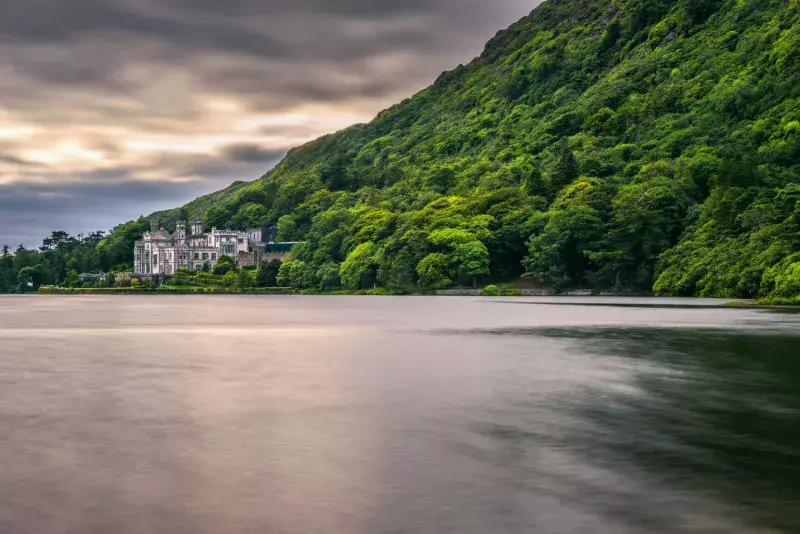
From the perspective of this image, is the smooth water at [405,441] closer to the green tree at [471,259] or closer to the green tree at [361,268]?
the green tree at [471,259]

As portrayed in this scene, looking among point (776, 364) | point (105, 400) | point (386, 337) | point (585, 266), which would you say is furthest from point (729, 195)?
point (105, 400)

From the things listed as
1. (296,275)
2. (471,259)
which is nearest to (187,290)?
(296,275)

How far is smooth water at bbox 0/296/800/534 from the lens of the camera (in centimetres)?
1125

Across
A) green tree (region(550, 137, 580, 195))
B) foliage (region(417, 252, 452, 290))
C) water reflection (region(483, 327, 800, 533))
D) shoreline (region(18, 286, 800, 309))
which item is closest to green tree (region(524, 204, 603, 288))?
shoreline (region(18, 286, 800, 309))

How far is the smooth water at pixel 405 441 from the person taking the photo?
1125 cm

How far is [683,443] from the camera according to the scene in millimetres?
15805

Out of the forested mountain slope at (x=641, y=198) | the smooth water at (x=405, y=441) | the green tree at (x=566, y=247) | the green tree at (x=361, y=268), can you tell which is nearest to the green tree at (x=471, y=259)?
the forested mountain slope at (x=641, y=198)

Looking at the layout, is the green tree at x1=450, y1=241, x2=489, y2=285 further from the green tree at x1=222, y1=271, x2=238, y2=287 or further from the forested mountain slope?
the green tree at x1=222, y1=271, x2=238, y2=287

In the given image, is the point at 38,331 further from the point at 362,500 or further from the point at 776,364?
the point at 362,500

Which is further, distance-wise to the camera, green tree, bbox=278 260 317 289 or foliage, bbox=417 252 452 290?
green tree, bbox=278 260 317 289

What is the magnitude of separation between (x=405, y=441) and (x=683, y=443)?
5115 mm

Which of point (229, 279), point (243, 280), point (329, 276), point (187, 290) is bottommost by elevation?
point (187, 290)

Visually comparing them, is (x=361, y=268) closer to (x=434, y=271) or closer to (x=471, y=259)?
(x=434, y=271)

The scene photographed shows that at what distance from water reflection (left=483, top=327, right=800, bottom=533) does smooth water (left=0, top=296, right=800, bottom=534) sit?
0.05m
